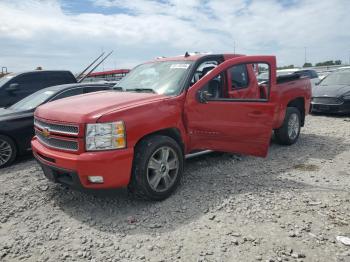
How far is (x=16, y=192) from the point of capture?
4750 mm

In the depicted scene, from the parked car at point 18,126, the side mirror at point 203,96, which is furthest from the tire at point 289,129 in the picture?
the parked car at point 18,126

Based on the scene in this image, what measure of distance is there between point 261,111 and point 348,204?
173 cm

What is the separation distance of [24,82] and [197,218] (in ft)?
22.8

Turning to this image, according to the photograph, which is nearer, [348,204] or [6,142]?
[348,204]

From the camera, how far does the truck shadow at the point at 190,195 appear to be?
3871mm

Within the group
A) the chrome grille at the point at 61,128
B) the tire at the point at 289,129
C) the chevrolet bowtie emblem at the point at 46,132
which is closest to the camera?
the chrome grille at the point at 61,128

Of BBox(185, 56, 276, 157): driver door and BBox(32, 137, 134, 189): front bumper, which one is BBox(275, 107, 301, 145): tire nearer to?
BBox(185, 56, 276, 157): driver door

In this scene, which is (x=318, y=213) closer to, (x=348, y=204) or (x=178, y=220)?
(x=348, y=204)

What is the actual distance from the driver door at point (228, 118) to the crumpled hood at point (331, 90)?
21.4 feet

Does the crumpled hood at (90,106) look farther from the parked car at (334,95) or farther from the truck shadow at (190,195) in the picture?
the parked car at (334,95)

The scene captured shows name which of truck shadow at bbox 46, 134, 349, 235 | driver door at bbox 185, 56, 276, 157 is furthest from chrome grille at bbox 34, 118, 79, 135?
driver door at bbox 185, 56, 276, 157

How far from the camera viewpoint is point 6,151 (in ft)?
20.2

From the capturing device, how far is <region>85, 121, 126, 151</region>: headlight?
3729 millimetres

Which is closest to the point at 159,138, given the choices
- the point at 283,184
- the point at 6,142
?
the point at 283,184
